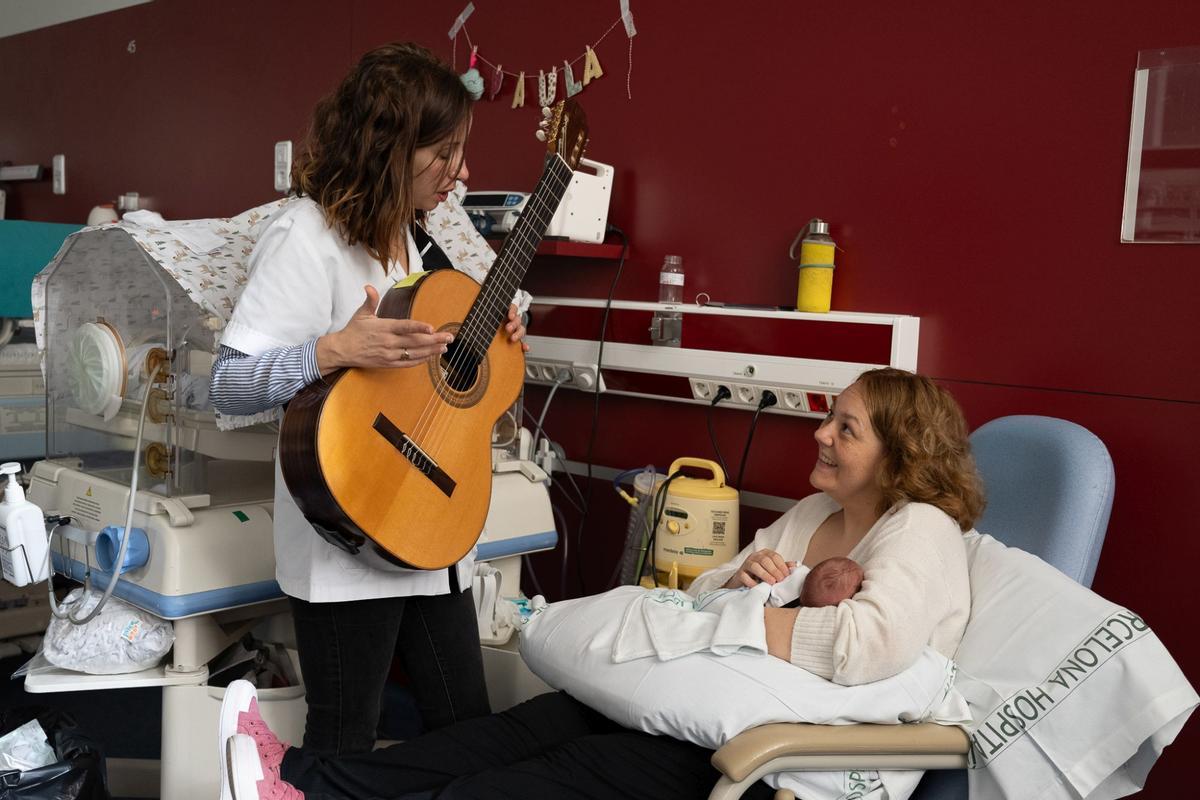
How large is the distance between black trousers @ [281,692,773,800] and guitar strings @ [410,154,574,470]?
0.49m

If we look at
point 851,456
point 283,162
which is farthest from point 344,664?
point 283,162

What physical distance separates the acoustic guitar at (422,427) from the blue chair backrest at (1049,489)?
93cm

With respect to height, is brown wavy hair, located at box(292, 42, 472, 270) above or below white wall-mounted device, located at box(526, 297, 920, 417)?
above

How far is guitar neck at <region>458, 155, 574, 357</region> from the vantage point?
1896 millimetres

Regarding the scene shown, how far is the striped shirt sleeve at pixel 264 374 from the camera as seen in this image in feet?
5.28

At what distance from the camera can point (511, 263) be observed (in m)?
1.99

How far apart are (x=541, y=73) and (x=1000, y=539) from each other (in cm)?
194

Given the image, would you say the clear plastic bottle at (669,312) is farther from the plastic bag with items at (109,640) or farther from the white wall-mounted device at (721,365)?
the plastic bag with items at (109,640)

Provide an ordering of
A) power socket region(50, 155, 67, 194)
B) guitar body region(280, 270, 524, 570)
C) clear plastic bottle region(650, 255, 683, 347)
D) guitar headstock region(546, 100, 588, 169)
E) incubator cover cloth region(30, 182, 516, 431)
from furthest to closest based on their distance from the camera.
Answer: power socket region(50, 155, 67, 194)
clear plastic bottle region(650, 255, 683, 347)
guitar headstock region(546, 100, 588, 169)
incubator cover cloth region(30, 182, 516, 431)
guitar body region(280, 270, 524, 570)

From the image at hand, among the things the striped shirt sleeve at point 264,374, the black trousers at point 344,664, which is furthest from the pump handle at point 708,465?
the striped shirt sleeve at point 264,374

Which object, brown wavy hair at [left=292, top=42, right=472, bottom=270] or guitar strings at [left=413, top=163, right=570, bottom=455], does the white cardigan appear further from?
brown wavy hair at [left=292, top=42, right=472, bottom=270]

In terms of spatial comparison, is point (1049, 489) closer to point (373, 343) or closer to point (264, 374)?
point (373, 343)

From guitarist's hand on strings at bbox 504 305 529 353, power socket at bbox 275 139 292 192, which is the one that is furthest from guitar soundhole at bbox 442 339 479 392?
power socket at bbox 275 139 292 192

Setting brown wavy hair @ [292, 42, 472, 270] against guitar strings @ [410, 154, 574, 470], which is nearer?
brown wavy hair @ [292, 42, 472, 270]
